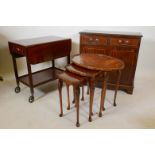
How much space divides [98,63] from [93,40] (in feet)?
2.27

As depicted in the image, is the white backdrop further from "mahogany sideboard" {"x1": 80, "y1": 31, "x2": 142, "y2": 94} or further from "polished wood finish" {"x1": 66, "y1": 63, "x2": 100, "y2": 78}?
"polished wood finish" {"x1": 66, "y1": 63, "x2": 100, "y2": 78}

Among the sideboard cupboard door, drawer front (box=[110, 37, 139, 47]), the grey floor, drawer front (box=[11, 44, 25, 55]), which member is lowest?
the grey floor

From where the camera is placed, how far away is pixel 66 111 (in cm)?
220

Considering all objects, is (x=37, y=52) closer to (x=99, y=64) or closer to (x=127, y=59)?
(x=99, y=64)

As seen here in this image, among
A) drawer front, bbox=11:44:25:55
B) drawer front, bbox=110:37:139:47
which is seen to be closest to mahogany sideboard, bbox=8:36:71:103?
drawer front, bbox=11:44:25:55

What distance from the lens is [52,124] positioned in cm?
194

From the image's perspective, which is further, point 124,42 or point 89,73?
point 124,42

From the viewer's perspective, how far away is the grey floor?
6.38ft

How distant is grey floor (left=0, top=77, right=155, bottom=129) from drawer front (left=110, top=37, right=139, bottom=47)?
808 millimetres

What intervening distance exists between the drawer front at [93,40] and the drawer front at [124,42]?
0.37ft

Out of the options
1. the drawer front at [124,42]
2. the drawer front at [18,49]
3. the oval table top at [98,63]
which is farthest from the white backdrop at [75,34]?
the oval table top at [98,63]

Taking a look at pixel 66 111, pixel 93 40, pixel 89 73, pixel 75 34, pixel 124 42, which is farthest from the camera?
pixel 75 34

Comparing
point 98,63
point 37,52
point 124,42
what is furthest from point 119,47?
point 37,52
